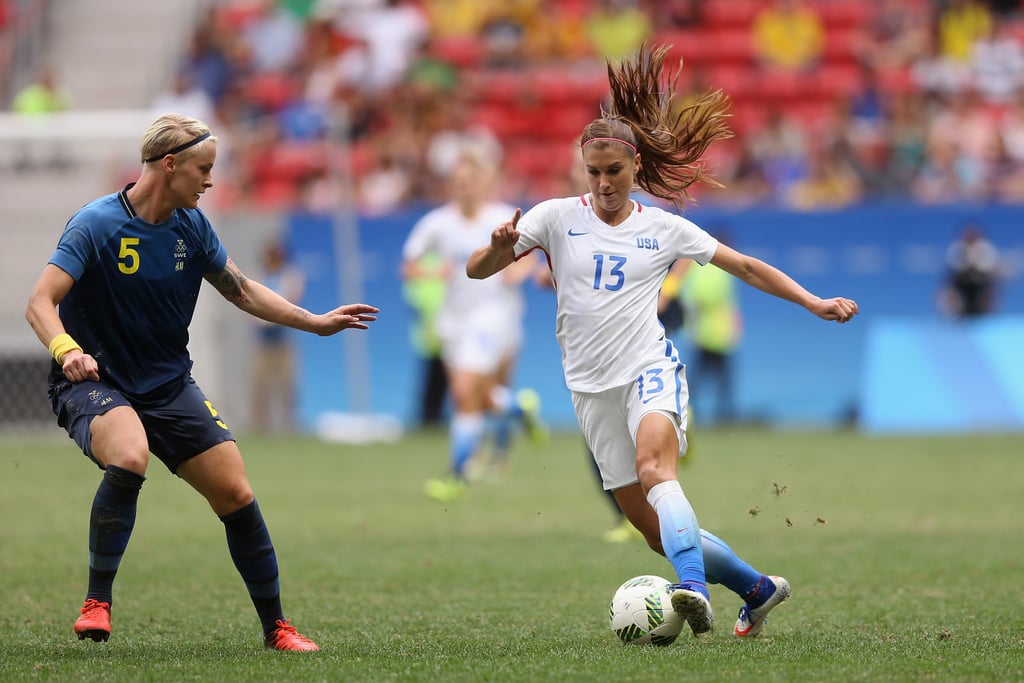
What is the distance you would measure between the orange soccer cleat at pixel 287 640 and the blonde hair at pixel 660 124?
238 centimetres

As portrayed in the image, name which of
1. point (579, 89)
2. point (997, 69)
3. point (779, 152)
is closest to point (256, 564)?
point (779, 152)

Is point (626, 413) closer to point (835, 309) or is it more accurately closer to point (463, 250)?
point (835, 309)

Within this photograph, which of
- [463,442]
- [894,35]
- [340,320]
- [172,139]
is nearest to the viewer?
[172,139]

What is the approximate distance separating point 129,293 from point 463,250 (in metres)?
7.07

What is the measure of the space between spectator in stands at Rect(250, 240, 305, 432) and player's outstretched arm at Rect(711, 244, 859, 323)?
42.4 feet

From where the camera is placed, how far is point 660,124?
6641mm

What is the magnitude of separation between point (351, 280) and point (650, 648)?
13190 millimetres

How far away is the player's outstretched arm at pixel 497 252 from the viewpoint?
615cm

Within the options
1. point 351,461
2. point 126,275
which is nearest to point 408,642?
point 126,275

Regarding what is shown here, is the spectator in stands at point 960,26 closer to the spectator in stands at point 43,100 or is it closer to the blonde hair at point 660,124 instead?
the spectator in stands at point 43,100

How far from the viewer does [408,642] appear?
6.30 m

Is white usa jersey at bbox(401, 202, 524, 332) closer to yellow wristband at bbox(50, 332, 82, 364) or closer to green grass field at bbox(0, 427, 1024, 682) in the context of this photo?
green grass field at bbox(0, 427, 1024, 682)

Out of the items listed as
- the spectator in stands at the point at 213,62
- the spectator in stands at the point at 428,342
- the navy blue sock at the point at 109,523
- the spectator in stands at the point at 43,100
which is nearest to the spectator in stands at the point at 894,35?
the spectator in stands at the point at 428,342

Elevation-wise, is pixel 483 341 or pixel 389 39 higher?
pixel 389 39
